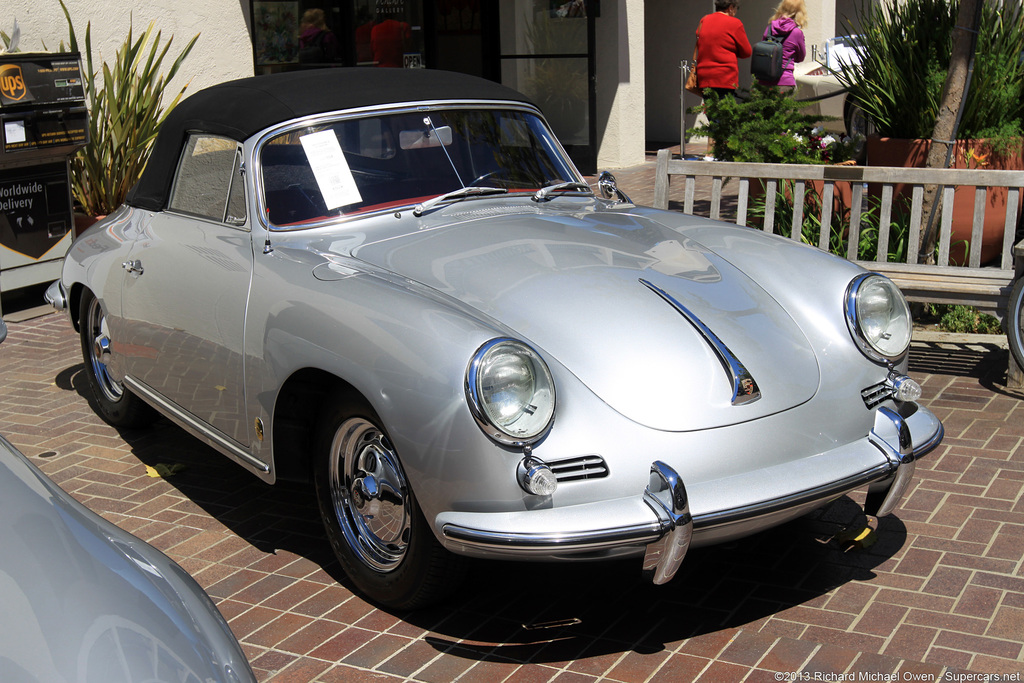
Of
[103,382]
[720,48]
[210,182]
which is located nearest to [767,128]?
[720,48]

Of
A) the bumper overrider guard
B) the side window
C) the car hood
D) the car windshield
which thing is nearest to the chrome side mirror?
the car windshield

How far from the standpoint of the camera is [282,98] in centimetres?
417

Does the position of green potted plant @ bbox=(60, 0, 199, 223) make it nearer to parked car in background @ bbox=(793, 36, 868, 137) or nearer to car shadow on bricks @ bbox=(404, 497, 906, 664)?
car shadow on bricks @ bbox=(404, 497, 906, 664)

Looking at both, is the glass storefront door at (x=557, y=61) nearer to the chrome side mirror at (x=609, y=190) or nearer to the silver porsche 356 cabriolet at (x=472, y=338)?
the chrome side mirror at (x=609, y=190)

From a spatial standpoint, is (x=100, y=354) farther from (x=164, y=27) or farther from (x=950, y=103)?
(x=164, y=27)

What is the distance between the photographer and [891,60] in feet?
23.4

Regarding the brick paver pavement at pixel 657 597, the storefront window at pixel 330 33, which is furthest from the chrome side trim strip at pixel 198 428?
the storefront window at pixel 330 33

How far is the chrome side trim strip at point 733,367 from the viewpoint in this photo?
3.14 meters

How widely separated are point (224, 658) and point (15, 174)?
6624 mm

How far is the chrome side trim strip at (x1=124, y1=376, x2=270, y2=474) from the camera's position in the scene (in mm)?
3848

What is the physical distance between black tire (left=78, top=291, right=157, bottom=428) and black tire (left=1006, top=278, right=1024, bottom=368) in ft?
14.1

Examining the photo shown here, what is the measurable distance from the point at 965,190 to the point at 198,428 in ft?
16.8

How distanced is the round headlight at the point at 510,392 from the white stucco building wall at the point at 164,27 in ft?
22.8

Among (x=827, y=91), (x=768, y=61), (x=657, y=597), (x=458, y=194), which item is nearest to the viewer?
(x=657, y=597)
